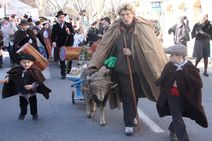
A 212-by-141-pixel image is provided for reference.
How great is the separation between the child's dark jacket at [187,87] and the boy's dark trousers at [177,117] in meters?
0.07

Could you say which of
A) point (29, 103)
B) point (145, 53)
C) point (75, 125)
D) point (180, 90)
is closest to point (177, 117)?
point (180, 90)

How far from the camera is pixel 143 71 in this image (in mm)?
6930

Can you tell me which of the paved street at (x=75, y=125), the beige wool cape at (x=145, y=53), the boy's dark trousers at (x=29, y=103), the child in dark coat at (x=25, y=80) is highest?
the beige wool cape at (x=145, y=53)

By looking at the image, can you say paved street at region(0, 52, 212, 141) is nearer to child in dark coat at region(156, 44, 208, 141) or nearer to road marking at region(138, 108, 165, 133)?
road marking at region(138, 108, 165, 133)

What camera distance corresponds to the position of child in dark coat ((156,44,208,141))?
6078 millimetres

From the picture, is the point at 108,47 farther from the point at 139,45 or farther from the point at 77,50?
the point at 77,50

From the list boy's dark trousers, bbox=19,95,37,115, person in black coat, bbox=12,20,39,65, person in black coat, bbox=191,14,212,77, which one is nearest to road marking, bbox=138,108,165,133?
boy's dark trousers, bbox=19,95,37,115

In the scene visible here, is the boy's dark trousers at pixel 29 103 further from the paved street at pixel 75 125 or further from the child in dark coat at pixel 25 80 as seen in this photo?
the paved street at pixel 75 125

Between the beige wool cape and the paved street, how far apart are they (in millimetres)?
668

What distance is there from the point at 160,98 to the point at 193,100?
465 mm

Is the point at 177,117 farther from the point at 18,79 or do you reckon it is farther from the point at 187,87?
the point at 18,79

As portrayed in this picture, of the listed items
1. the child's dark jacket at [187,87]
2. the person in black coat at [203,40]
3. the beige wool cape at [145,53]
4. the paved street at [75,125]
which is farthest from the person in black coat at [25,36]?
the child's dark jacket at [187,87]

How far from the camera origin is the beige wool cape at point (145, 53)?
6.82m

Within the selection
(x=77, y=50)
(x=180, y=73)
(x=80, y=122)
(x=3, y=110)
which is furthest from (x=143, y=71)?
(x=77, y=50)
